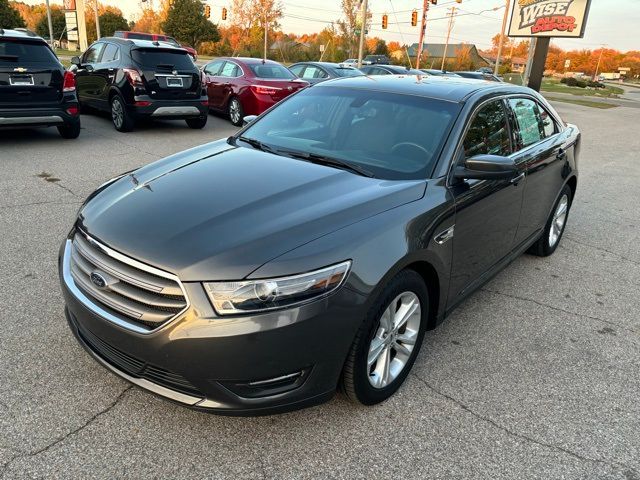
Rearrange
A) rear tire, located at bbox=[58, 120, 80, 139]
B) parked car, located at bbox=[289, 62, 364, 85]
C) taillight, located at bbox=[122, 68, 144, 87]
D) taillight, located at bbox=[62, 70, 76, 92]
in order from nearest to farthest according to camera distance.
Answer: taillight, located at bbox=[62, 70, 76, 92] → rear tire, located at bbox=[58, 120, 80, 139] → taillight, located at bbox=[122, 68, 144, 87] → parked car, located at bbox=[289, 62, 364, 85]

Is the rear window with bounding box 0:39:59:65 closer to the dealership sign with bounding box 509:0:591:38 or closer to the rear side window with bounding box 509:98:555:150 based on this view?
the rear side window with bounding box 509:98:555:150

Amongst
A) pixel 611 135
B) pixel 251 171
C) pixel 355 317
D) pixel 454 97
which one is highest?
pixel 454 97

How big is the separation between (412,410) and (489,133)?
199 centimetres

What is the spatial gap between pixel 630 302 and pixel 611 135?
45.4 feet

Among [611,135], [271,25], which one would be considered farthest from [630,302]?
[271,25]

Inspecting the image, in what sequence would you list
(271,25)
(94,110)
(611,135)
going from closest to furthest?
(94,110) → (611,135) → (271,25)

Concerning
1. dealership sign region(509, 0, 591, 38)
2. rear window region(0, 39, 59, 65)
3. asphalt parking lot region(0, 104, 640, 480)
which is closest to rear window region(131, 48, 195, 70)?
rear window region(0, 39, 59, 65)

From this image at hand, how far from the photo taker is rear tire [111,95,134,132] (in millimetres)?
10039

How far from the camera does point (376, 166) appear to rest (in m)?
3.21

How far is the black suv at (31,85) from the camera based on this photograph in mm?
7863

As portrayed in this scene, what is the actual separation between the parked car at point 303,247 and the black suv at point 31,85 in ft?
19.3

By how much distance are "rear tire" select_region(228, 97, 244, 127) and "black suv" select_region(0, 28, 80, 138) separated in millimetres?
4261

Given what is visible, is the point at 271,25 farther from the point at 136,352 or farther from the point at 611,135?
the point at 136,352

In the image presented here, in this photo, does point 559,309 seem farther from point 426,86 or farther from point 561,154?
point 426,86
